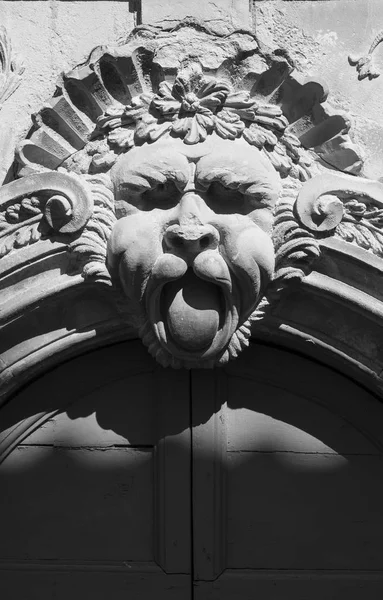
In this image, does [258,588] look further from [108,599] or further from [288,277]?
[288,277]

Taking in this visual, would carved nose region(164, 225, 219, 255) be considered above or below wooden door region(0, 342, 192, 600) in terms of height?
above

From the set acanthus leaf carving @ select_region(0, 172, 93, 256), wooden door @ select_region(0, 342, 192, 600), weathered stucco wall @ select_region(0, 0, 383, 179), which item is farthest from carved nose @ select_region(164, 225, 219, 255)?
weathered stucco wall @ select_region(0, 0, 383, 179)

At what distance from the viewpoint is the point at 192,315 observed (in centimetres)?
263

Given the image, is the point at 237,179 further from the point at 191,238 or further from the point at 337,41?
the point at 337,41

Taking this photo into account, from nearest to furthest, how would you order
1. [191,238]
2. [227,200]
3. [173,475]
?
[191,238]
[227,200]
[173,475]

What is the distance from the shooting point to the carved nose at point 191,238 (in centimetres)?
258

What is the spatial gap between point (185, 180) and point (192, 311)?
1.05 feet

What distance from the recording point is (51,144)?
2.77 meters

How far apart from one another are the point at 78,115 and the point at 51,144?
10 cm

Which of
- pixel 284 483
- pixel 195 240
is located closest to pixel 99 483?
pixel 284 483

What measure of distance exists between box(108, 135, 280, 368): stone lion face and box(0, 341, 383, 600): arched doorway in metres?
0.22

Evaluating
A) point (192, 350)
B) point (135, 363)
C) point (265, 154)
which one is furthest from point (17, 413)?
point (265, 154)

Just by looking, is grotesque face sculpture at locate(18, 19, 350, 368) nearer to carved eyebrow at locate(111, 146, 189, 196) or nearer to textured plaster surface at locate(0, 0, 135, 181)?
carved eyebrow at locate(111, 146, 189, 196)

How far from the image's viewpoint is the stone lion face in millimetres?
2621
